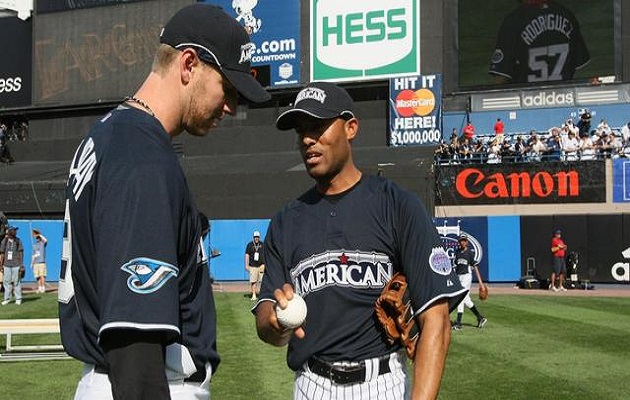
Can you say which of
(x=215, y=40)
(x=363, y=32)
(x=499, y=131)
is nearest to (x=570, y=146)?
(x=499, y=131)

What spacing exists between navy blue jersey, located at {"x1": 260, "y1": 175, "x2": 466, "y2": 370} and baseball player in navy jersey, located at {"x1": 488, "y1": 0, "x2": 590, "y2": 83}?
26.6 m

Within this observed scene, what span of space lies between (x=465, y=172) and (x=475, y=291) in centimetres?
570

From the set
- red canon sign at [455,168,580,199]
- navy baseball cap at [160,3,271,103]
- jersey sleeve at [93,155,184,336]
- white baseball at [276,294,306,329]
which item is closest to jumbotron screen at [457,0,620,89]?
red canon sign at [455,168,580,199]

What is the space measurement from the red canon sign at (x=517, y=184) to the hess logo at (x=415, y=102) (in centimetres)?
449

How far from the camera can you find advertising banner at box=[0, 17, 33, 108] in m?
37.7

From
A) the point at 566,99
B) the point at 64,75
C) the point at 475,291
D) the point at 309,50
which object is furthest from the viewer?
the point at 64,75

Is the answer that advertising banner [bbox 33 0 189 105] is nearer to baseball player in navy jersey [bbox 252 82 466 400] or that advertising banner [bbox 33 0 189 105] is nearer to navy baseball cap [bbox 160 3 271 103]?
baseball player in navy jersey [bbox 252 82 466 400]

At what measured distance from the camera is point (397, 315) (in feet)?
9.64

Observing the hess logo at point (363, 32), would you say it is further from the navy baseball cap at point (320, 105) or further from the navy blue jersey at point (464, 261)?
Answer: the navy baseball cap at point (320, 105)

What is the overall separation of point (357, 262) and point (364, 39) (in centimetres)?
2828

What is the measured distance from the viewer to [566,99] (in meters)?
27.6

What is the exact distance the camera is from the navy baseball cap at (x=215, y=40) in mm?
2086

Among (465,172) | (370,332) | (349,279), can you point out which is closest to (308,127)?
(349,279)

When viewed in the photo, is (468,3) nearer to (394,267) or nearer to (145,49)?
(145,49)
